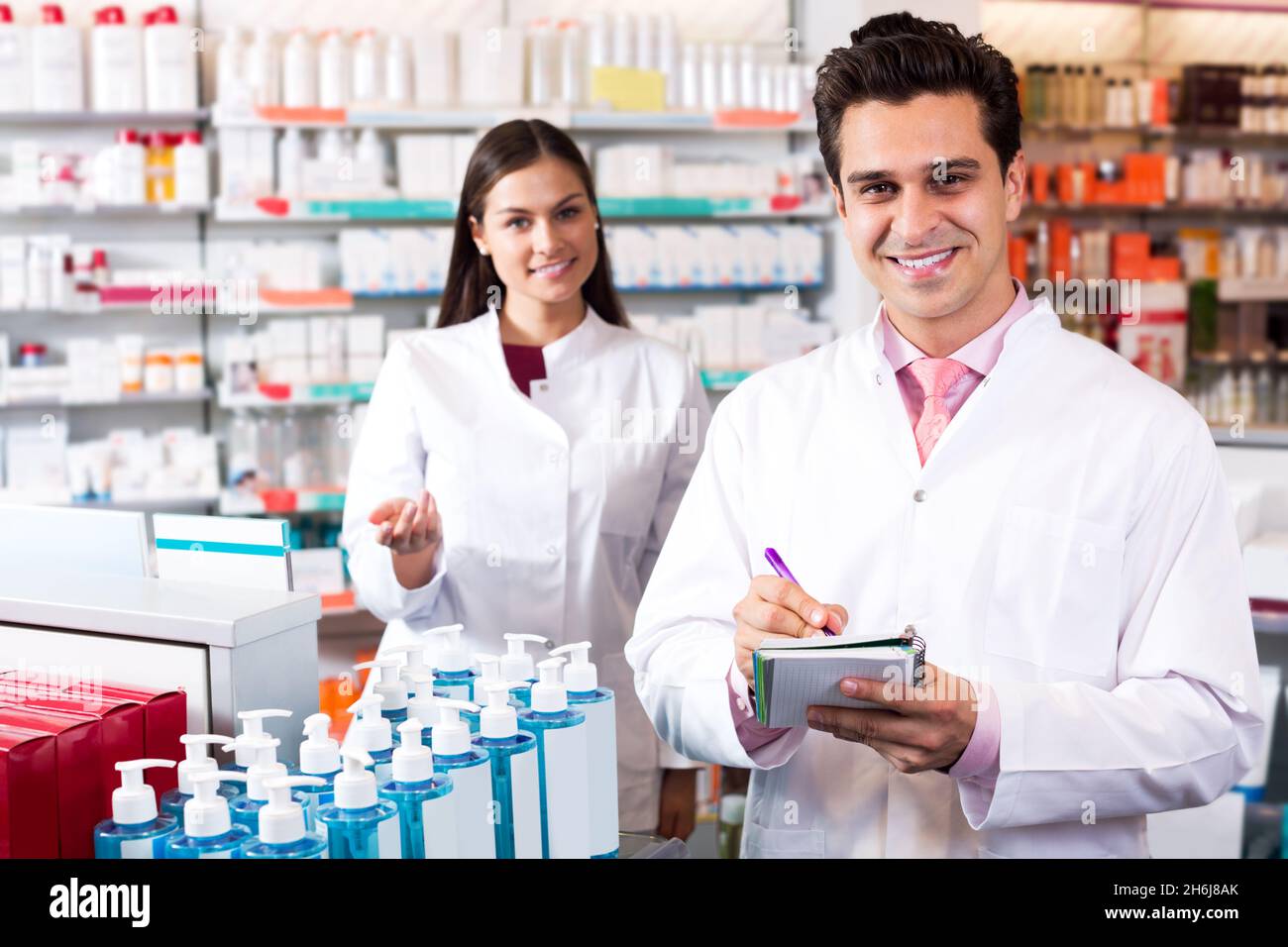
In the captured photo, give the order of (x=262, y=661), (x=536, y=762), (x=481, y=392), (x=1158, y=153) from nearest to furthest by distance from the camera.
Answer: (x=536, y=762) → (x=262, y=661) → (x=481, y=392) → (x=1158, y=153)

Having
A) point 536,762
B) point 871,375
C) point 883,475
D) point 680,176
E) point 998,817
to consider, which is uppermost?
point 680,176

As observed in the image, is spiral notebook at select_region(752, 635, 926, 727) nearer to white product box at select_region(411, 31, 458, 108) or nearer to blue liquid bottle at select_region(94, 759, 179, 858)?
blue liquid bottle at select_region(94, 759, 179, 858)

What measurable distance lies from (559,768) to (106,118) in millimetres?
3911

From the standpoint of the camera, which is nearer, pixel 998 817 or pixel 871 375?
pixel 998 817

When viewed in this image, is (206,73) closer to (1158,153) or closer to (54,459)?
(54,459)

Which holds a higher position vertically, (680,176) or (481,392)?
(680,176)

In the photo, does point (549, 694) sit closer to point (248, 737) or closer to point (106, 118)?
point (248, 737)

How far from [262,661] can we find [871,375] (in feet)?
2.75

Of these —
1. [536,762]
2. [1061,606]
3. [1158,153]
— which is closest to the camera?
[536,762]

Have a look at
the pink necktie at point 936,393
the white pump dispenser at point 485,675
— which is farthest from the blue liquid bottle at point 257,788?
the pink necktie at point 936,393

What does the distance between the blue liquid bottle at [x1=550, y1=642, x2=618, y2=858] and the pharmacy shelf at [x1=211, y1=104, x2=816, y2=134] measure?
10.7 ft

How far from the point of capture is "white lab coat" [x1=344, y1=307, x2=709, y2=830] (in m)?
2.37

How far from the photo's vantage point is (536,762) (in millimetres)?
1271

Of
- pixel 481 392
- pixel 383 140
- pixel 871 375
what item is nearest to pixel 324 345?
pixel 383 140
